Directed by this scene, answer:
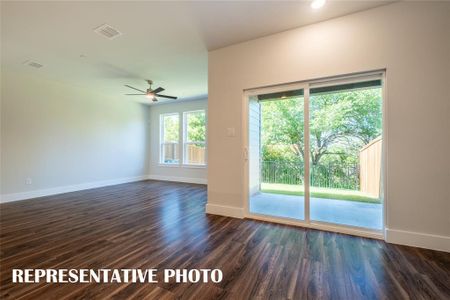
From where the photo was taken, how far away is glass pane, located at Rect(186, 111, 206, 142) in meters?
6.71

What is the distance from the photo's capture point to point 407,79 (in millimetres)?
2332

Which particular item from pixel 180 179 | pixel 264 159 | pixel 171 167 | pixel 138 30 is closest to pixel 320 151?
pixel 264 159

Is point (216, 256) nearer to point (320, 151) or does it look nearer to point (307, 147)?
point (307, 147)

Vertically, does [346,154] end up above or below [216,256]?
above

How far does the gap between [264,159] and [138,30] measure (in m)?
2.73

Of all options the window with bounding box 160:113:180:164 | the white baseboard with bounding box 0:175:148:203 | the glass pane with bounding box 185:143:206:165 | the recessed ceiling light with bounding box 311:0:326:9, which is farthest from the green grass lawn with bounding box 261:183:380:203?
the white baseboard with bounding box 0:175:148:203

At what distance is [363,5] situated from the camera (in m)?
2.43

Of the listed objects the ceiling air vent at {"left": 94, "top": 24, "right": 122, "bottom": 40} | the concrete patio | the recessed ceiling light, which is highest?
the ceiling air vent at {"left": 94, "top": 24, "right": 122, "bottom": 40}

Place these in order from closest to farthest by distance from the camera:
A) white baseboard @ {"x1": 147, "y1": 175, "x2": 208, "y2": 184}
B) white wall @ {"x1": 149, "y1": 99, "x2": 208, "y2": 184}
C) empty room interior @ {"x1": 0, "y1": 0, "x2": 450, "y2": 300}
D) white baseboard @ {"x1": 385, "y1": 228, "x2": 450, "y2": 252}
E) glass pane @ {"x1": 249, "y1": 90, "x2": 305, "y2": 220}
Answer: empty room interior @ {"x1": 0, "y1": 0, "x2": 450, "y2": 300} < white baseboard @ {"x1": 385, "y1": 228, "x2": 450, "y2": 252} < glass pane @ {"x1": 249, "y1": 90, "x2": 305, "y2": 220} < white baseboard @ {"x1": 147, "y1": 175, "x2": 208, "y2": 184} < white wall @ {"x1": 149, "y1": 99, "x2": 208, "y2": 184}

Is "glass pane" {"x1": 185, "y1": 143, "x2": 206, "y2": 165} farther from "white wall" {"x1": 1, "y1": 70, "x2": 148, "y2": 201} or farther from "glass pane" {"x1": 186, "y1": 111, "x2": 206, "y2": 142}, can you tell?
"white wall" {"x1": 1, "y1": 70, "x2": 148, "y2": 201}

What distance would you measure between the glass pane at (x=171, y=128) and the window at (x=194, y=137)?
315 mm

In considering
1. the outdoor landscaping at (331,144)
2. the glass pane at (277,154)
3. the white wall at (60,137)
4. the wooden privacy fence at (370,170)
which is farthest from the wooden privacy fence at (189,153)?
the wooden privacy fence at (370,170)

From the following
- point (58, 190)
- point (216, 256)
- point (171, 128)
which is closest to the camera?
point (216, 256)

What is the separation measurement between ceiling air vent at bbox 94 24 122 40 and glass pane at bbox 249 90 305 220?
2.27 metres
